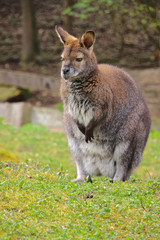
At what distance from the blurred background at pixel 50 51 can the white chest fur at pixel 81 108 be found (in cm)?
499

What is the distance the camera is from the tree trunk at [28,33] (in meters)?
17.1

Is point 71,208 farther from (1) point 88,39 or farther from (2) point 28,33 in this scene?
(2) point 28,33

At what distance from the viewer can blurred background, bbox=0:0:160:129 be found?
544 inches

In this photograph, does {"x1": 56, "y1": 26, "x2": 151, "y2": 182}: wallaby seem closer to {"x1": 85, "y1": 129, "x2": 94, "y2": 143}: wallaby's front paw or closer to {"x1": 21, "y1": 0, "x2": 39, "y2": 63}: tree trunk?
{"x1": 85, "y1": 129, "x2": 94, "y2": 143}: wallaby's front paw

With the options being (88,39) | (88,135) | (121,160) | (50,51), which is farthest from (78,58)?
(50,51)

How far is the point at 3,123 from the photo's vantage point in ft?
44.2

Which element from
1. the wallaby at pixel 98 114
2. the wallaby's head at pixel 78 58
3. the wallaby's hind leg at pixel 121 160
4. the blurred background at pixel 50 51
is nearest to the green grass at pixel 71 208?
the wallaby's hind leg at pixel 121 160

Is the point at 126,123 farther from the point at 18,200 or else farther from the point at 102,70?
the point at 18,200

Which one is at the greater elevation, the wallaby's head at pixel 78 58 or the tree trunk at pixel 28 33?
the wallaby's head at pixel 78 58

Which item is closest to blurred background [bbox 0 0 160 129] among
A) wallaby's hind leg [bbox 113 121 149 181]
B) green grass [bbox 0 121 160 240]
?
wallaby's hind leg [bbox 113 121 149 181]

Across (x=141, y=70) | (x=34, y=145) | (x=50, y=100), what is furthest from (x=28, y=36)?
(x=34, y=145)

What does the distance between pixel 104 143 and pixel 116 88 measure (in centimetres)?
77

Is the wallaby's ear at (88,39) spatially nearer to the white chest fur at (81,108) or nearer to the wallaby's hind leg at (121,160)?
the white chest fur at (81,108)

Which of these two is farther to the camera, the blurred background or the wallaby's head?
the blurred background
